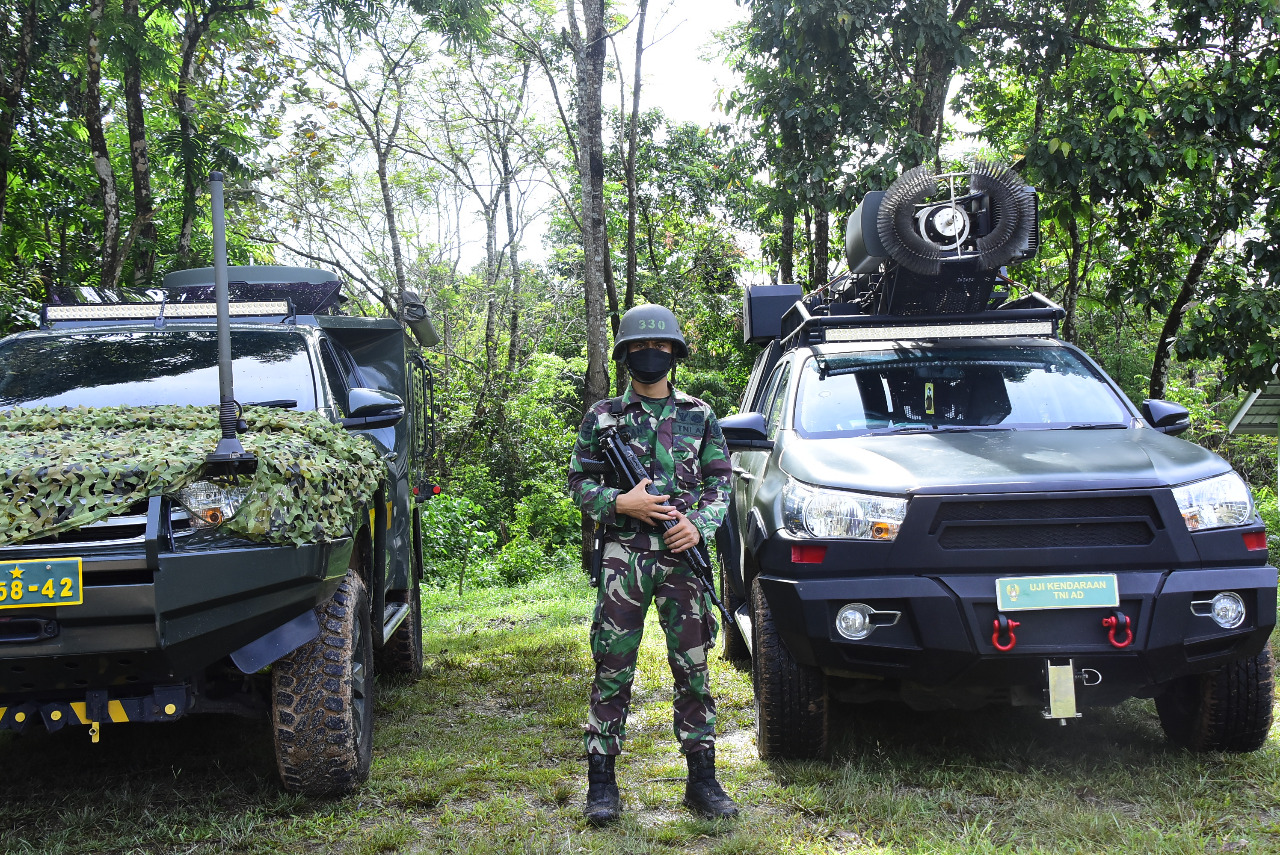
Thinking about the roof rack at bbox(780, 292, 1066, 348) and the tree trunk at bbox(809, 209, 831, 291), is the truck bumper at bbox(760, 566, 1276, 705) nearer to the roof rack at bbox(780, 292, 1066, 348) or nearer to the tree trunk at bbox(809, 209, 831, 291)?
the roof rack at bbox(780, 292, 1066, 348)

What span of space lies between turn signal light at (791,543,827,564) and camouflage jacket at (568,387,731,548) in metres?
0.31

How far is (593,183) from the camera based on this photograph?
33.4ft

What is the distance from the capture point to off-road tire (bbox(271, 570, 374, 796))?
12.1ft

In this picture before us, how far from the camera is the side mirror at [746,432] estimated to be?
14.4ft

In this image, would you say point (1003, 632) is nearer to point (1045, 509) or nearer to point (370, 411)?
point (1045, 509)

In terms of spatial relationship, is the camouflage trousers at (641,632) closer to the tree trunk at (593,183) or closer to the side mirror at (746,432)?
the side mirror at (746,432)

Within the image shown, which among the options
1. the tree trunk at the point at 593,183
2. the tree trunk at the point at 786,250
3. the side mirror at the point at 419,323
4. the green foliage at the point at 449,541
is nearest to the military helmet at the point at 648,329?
the side mirror at the point at 419,323

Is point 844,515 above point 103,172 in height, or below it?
below

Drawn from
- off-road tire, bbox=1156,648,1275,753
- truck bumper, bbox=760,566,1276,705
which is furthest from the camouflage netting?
off-road tire, bbox=1156,648,1275,753

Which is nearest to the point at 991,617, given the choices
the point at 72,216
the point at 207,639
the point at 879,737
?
the point at 879,737

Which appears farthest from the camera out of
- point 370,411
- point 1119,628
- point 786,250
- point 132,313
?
point 786,250

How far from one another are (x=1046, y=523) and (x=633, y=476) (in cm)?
150

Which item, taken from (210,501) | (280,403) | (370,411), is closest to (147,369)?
(280,403)

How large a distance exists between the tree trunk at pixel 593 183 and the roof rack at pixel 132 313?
16.4ft
